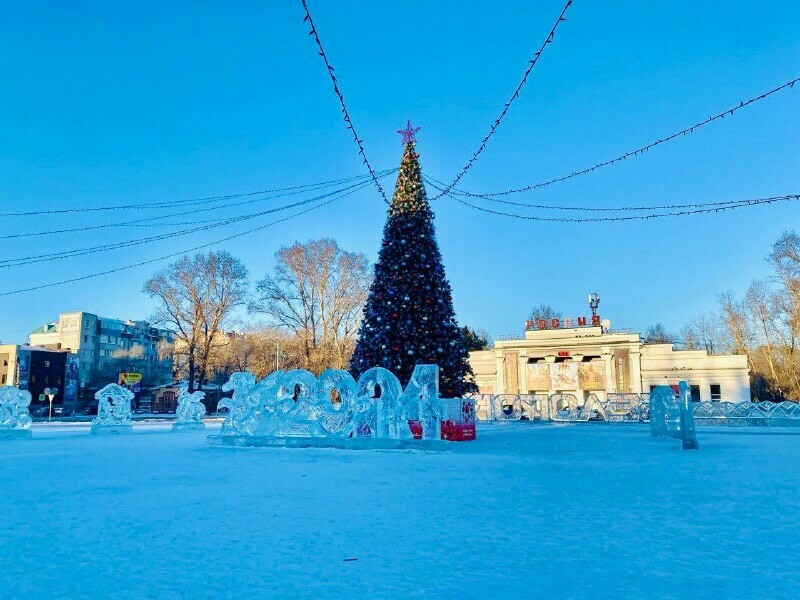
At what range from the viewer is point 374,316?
16.0m

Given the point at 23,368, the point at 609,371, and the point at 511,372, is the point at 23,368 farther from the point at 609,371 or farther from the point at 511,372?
the point at 609,371

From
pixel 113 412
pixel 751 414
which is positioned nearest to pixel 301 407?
pixel 113 412

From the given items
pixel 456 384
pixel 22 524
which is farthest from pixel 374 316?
pixel 22 524

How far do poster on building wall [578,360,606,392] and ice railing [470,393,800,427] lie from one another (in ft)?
58.3

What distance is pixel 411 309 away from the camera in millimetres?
15922

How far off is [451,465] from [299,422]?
5.29 m

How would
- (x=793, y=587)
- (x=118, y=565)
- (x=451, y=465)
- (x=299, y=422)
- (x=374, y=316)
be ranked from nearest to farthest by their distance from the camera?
(x=793, y=587) → (x=118, y=565) → (x=451, y=465) → (x=299, y=422) → (x=374, y=316)

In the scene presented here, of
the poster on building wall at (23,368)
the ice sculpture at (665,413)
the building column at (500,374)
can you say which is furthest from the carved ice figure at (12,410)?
the poster on building wall at (23,368)

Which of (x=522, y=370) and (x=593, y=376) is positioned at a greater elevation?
(x=522, y=370)

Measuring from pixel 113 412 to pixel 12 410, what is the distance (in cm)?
306

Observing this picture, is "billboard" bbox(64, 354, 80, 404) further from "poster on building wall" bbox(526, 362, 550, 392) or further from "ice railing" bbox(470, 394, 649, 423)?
"ice railing" bbox(470, 394, 649, 423)

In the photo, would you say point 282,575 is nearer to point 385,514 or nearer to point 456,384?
point 385,514

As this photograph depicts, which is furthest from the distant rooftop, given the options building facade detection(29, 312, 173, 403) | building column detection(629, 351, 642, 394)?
building column detection(629, 351, 642, 394)

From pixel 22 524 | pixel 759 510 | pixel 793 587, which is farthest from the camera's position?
pixel 759 510
